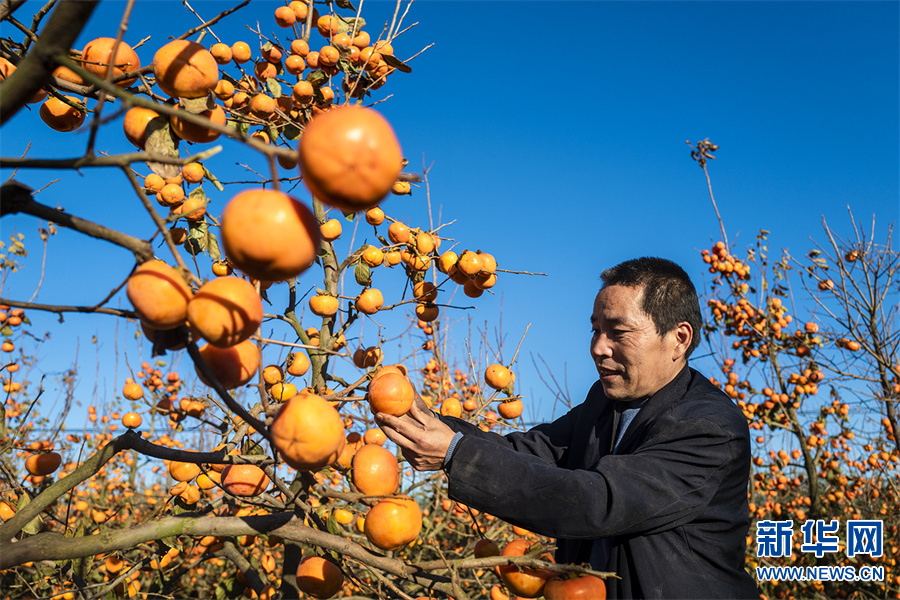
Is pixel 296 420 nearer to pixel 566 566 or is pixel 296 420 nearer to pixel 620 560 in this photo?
pixel 566 566

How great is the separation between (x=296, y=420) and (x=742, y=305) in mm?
5626

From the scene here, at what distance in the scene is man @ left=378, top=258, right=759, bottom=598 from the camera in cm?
176

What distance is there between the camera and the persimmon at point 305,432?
1063mm

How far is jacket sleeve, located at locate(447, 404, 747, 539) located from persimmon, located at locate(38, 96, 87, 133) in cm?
138

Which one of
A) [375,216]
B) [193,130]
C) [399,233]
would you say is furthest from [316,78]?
[193,130]

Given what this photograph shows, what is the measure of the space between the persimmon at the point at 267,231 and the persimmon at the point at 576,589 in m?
1.15

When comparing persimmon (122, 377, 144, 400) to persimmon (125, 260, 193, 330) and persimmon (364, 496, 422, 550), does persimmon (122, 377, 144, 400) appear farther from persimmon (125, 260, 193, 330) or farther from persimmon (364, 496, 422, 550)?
persimmon (125, 260, 193, 330)

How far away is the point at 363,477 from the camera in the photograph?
1560mm

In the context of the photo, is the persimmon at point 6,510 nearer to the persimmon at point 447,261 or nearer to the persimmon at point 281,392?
the persimmon at point 281,392

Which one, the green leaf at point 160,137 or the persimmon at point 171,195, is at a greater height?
the persimmon at point 171,195

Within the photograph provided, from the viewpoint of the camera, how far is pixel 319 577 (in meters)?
1.73

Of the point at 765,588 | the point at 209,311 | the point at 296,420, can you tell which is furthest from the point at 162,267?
the point at 765,588

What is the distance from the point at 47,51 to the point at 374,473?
3.74 ft

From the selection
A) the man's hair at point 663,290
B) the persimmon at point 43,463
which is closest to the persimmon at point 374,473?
the man's hair at point 663,290
